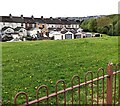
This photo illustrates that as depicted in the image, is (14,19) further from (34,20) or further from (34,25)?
(34,20)

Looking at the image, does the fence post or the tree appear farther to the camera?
the tree

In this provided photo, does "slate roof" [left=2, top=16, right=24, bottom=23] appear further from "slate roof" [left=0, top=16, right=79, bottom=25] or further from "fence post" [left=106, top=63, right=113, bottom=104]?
"fence post" [left=106, top=63, right=113, bottom=104]

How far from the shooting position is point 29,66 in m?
8.73

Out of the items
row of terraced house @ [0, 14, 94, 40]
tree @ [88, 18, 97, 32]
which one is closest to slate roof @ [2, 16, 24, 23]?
row of terraced house @ [0, 14, 94, 40]

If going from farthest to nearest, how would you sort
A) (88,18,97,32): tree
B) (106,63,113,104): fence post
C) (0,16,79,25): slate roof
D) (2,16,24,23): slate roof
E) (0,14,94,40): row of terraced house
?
(0,16,79,25): slate roof < (2,16,24,23): slate roof < (0,14,94,40): row of terraced house < (88,18,97,32): tree < (106,63,113,104): fence post

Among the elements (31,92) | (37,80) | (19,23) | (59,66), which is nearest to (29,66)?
(59,66)

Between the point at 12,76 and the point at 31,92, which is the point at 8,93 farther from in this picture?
the point at 12,76

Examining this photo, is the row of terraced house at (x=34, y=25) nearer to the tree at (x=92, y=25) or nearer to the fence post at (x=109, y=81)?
the tree at (x=92, y=25)

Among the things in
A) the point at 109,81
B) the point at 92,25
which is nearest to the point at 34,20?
the point at 92,25

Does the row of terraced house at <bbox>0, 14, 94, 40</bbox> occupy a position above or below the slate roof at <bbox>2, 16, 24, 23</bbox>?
below

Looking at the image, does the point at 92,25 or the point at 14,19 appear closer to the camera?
A: the point at 92,25

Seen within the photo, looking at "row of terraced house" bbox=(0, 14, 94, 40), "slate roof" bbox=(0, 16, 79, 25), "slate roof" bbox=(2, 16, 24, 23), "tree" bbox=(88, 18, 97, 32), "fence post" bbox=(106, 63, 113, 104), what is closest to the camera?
"fence post" bbox=(106, 63, 113, 104)

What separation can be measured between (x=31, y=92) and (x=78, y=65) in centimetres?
364

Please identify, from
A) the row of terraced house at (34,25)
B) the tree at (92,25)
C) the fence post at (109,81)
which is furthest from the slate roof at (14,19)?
the fence post at (109,81)
